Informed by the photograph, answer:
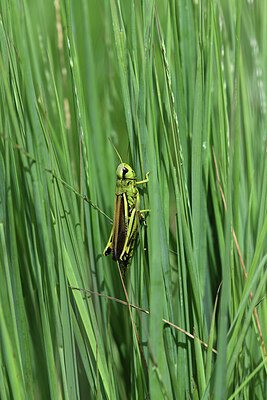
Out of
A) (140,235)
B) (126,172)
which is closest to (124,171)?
(126,172)

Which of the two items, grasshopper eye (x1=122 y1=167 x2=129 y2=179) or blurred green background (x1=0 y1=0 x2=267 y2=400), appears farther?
grasshopper eye (x1=122 y1=167 x2=129 y2=179)

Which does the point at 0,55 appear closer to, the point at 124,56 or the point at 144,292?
the point at 124,56

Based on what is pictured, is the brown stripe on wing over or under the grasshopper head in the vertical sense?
under

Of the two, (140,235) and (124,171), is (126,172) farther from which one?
(140,235)

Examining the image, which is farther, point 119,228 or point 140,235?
point 119,228
